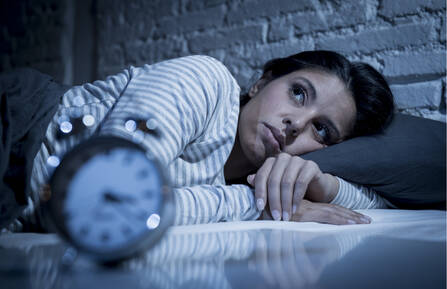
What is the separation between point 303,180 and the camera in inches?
33.9

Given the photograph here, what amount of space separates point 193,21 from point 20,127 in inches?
52.3

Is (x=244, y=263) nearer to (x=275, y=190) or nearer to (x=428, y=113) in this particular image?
(x=275, y=190)

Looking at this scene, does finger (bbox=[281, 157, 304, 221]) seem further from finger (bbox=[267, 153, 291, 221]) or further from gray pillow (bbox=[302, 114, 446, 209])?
gray pillow (bbox=[302, 114, 446, 209])

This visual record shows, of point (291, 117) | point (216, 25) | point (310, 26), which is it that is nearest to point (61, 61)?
point (216, 25)

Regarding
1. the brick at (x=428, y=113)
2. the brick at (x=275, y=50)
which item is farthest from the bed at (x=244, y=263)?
the brick at (x=275, y=50)

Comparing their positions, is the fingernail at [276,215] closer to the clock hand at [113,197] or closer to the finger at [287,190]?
the finger at [287,190]

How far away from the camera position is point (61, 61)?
2338 mm

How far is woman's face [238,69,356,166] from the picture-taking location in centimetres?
110

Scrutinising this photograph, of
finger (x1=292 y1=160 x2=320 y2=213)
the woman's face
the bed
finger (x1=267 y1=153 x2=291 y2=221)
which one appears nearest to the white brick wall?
the woman's face

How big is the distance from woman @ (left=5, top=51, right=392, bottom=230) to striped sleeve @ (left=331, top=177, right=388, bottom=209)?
0.01m

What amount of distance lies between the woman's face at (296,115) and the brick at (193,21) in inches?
28.7

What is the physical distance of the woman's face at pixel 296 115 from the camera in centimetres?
110

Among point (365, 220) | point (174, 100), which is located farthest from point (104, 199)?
point (365, 220)

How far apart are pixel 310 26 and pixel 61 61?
1.46 metres
